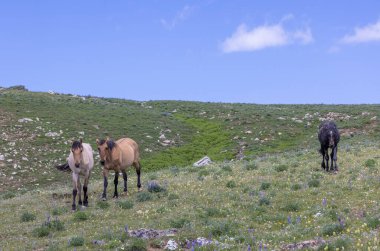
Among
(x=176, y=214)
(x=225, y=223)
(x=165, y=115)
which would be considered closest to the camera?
(x=225, y=223)

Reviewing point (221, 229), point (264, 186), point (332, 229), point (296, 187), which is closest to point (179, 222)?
point (221, 229)

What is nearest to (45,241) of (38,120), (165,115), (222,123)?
(38,120)

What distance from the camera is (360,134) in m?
45.4

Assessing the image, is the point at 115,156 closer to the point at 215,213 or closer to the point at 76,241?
the point at 215,213

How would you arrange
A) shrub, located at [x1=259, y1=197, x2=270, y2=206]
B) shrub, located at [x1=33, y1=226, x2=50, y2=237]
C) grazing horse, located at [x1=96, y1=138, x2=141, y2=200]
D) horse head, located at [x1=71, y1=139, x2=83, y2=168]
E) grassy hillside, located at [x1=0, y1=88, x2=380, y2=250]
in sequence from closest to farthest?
grassy hillside, located at [x1=0, y1=88, x2=380, y2=250], shrub, located at [x1=33, y1=226, x2=50, y2=237], shrub, located at [x1=259, y1=197, x2=270, y2=206], horse head, located at [x1=71, y1=139, x2=83, y2=168], grazing horse, located at [x1=96, y1=138, x2=141, y2=200]

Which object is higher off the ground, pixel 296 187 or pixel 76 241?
pixel 296 187

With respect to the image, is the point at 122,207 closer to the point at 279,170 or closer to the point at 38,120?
the point at 279,170

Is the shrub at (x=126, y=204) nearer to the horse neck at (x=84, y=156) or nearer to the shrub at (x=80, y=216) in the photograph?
the shrub at (x=80, y=216)

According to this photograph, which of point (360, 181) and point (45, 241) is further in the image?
point (360, 181)

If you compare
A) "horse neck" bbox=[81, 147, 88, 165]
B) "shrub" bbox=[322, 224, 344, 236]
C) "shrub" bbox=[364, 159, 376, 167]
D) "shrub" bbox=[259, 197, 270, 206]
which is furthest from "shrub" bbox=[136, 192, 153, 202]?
"shrub" bbox=[364, 159, 376, 167]

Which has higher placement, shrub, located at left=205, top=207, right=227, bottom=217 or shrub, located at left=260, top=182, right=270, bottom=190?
shrub, located at left=260, top=182, right=270, bottom=190

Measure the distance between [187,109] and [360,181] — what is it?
182 feet

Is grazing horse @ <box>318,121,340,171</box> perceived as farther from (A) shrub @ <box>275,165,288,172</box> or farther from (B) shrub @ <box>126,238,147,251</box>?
Answer: (B) shrub @ <box>126,238,147,251</box>

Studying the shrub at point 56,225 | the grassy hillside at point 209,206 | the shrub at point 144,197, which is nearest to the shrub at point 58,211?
the grassy hillside at point 209,206
